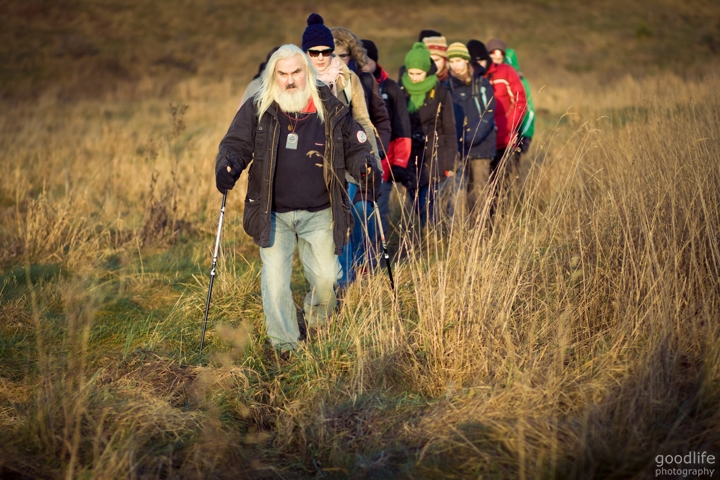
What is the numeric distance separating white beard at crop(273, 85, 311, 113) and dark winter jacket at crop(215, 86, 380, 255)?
0.06m

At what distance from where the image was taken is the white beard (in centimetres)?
438

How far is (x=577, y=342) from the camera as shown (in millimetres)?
3992

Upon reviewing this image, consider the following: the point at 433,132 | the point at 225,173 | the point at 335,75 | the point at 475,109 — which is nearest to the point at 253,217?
the point at 225,173

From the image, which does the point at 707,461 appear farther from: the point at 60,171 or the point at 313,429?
the point at 60,171

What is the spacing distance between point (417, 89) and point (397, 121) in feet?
1.95

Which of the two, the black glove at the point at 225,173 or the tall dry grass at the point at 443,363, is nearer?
the tall dry grass at the point at 443,363

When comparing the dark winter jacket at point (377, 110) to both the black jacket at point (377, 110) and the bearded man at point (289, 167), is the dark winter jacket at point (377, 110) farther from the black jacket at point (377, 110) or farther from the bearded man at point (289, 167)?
the bearded man at point (289, 167)

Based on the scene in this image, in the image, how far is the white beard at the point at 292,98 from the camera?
438cm

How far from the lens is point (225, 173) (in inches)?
171

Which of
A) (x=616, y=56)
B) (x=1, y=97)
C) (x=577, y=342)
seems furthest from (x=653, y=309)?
(x=616, y=56)

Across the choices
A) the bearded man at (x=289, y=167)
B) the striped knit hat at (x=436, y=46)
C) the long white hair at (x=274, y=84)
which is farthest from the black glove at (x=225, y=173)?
the striped knit hat at (x=436, y=46)

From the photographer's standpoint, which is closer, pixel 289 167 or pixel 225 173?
pixel 225 173

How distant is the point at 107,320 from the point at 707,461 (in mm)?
4091

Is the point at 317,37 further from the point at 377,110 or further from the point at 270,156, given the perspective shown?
the point at 270,156
